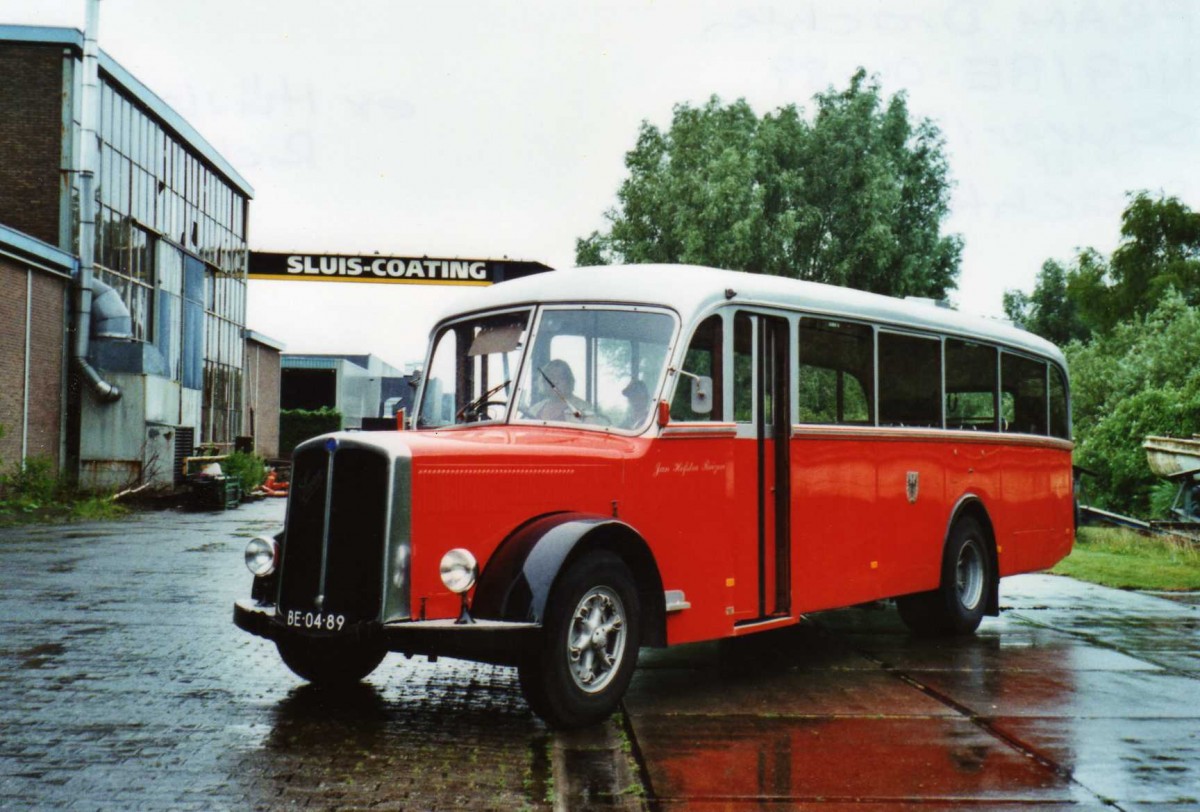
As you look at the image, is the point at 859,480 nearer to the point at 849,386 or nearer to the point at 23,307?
the point at 849,386

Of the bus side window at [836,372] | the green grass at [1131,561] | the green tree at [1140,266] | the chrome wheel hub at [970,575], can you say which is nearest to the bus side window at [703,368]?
the bus side window at [836,372]

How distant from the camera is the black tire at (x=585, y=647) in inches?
250

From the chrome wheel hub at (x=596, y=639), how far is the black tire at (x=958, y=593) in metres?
4.29

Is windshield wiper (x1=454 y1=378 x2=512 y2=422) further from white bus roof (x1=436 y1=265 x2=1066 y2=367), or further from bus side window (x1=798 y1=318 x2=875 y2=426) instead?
bus side window (x1=798 y1=318 x2=875 y2=426)

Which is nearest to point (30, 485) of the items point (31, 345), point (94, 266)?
point (31, 345)

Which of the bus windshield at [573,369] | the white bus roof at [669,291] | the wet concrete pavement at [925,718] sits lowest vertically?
the wet concrete pavement at [925,718]

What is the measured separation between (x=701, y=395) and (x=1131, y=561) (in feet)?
42.9

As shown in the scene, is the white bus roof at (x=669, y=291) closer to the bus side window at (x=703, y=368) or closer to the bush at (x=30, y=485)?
the bus side window at (x=703, y=368)

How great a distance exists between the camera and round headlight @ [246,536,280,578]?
693 cm

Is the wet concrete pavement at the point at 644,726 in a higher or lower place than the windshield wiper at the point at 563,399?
lower

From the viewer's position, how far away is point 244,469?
34.7 metres

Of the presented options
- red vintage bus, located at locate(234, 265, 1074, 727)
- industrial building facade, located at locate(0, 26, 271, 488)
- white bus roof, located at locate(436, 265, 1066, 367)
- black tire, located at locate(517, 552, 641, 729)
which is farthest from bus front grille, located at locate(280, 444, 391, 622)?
industrial building facade, located at locate(0, 26, 271, 488)

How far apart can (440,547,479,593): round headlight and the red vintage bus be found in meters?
0.01

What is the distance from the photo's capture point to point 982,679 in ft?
27.8
